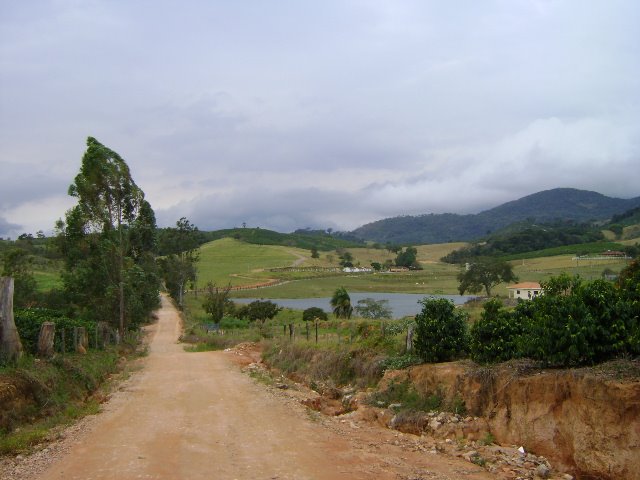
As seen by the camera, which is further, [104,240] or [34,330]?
[104,240]

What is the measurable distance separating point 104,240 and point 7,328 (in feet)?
58.1

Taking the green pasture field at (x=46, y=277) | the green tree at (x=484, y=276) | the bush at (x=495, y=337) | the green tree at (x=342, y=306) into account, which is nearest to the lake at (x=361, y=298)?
the green tree at (x=484, y=276)

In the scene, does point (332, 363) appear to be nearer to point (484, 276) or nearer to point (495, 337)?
point (495, 337)

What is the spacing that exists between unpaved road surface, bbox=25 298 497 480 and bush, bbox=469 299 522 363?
2405 millimetres

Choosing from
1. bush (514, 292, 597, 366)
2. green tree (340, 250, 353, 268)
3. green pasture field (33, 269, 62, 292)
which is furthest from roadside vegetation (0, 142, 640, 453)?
green tree (340, 250, 353, 268)

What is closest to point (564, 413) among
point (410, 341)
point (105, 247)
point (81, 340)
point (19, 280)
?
point (410, 341)

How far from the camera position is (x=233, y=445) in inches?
383

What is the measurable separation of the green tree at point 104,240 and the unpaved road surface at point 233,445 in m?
16.6

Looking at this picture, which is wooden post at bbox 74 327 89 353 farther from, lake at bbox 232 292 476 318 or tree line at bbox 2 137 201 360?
lake at bbox 232 292 476 318

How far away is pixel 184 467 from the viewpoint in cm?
827

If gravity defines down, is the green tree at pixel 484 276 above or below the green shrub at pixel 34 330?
below

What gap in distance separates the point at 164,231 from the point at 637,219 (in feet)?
495

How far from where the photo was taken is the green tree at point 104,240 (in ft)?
95.9

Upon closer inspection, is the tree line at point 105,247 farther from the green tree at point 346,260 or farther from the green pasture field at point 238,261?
the green tree at point 346,260
